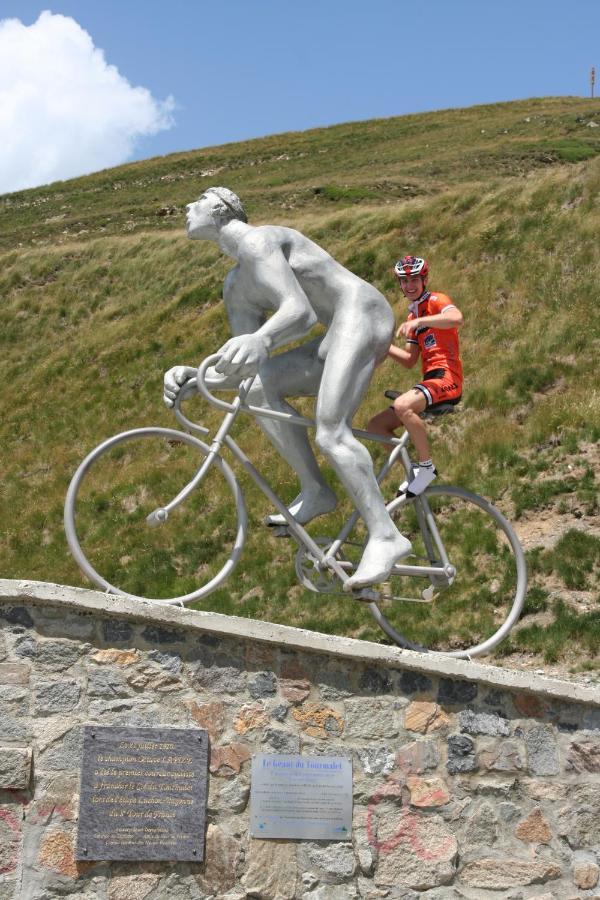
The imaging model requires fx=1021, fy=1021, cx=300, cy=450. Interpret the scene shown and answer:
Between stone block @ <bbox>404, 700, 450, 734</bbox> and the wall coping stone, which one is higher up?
the wall coping stone

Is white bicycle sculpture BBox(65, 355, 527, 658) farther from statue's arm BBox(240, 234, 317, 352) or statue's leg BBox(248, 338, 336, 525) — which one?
statue's arm BBox(240, 234, 317, 352)

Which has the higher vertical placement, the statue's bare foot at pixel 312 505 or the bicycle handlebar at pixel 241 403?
the bicycle handlebar at pixel 241 403

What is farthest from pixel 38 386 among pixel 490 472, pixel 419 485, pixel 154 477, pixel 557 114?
pixel 557 114

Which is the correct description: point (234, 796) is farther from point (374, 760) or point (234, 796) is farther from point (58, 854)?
point (58, 854)

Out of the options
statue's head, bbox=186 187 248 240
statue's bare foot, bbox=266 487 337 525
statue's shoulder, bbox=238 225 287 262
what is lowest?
statue's bare foot, bbox=266 487 337 525

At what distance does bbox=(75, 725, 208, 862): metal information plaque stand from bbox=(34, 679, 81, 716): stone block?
16cm

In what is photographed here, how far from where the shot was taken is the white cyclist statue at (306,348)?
6.03 metres

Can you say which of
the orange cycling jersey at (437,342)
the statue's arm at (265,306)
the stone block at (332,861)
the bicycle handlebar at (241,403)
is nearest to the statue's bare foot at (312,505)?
the bicycle handlebar at (241,403)

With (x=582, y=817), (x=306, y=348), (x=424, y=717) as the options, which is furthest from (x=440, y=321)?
(x=582, y=817)

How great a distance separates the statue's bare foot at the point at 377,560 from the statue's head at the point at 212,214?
87.8 inches

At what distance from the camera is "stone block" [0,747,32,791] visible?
17.0ft

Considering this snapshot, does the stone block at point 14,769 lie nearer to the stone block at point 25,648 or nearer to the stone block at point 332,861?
the stone block at point 25,648

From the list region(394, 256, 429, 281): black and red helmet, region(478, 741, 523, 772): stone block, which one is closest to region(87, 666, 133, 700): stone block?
region(478, 741, 523, 772): stone block

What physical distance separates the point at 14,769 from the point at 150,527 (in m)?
7.21
